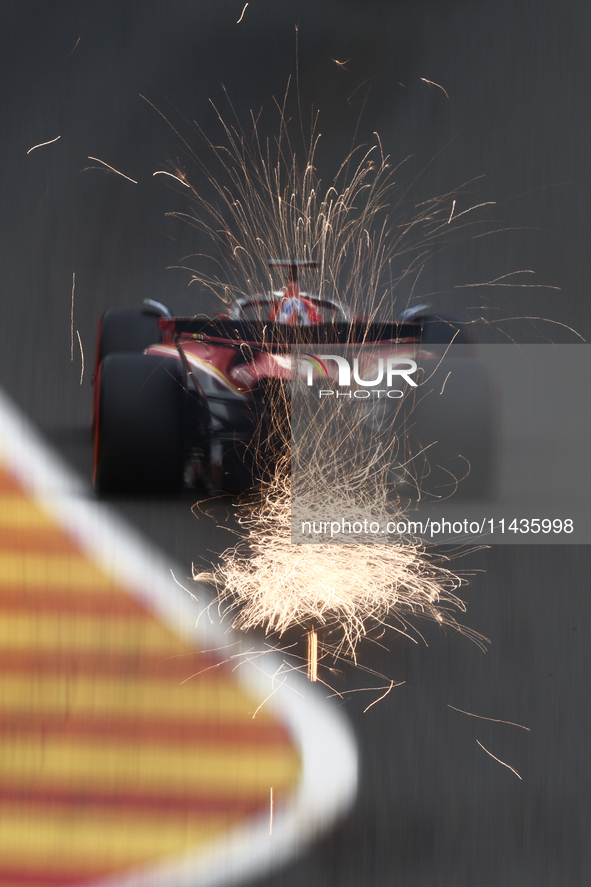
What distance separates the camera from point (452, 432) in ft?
2.43

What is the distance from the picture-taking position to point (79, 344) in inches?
29.6

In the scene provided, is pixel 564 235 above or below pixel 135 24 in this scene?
below

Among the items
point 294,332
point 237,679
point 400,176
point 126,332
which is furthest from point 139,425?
point 400,176

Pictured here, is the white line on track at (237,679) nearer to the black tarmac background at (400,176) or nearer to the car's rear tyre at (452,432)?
the black tarmac background at (400,176)

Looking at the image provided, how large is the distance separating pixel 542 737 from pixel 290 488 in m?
0.49

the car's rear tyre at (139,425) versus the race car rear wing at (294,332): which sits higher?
the race car rear wing at (294,332)

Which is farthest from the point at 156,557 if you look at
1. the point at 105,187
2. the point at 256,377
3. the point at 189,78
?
the point at 189,78

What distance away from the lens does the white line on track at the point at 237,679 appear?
708mm

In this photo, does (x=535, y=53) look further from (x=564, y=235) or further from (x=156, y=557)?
(x=156, y=557)

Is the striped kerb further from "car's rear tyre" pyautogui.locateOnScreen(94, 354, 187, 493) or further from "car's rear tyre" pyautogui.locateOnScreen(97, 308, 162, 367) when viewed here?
"car's rear tyre" pyautogui.locateOnScreen(97, 308, 162, 367)

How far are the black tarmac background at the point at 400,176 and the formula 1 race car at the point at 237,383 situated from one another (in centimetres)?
4

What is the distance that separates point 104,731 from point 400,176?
0.89 meters

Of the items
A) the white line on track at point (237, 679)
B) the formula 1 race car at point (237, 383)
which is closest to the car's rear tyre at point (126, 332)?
the formula 1 race car at point (237, 383)

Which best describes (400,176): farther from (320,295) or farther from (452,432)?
(452,432)
